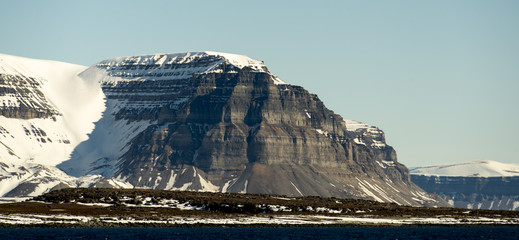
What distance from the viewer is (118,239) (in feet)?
640

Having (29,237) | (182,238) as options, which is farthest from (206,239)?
(29,237)

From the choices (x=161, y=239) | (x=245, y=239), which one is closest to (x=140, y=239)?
(x=161, y=239)

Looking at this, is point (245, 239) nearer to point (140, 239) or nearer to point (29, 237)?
point (140, 239)

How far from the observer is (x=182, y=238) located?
655 feet

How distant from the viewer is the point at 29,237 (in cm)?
19388

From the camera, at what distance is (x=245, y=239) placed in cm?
19862

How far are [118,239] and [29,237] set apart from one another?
57.0 ft

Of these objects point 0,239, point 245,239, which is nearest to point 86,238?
point 0,239

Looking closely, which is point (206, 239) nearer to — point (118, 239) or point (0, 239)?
point (118, 239)

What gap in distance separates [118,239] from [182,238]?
43.1ft

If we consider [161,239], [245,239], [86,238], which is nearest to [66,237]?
[86,238]

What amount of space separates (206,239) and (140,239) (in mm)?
13153

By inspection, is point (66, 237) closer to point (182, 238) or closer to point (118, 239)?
point (118, 239)
